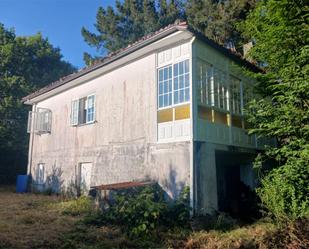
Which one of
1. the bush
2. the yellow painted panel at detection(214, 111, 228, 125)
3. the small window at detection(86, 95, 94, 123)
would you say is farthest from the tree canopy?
the bush

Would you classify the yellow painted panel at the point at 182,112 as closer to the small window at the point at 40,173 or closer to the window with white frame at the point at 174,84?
the window with white frame at the point at 174,84

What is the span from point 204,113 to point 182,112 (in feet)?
2.37

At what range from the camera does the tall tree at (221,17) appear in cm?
1954

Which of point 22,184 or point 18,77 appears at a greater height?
point 18,77

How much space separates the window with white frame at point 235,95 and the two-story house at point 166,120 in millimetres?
38

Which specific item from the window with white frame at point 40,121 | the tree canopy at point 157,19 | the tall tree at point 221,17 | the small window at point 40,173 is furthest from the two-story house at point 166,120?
the tree canopy at point 157,19

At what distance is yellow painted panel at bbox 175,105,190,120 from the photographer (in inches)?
362

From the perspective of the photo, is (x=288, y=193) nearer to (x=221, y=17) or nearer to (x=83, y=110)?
(x=83, y=110)

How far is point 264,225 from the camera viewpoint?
7.97 meters

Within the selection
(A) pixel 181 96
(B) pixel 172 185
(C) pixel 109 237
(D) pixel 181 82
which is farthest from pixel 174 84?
(C) pixel 109 237

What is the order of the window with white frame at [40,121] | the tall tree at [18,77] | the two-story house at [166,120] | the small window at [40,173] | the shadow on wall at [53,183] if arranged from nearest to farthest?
the two-story house at [166,120] → the shadow on wall at [53,183] → the small window at [40,173] → the window with white frame at [40,121] → the tall tree at [18,77]

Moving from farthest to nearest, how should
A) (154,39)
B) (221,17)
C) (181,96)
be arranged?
(221,17) → (154,39) → (181,96)

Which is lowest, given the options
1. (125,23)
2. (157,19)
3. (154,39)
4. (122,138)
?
(122,138)

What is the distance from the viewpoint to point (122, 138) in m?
11.4
